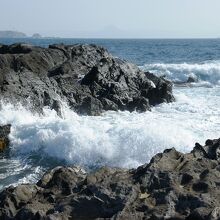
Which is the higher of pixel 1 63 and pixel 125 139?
pixel 1 63

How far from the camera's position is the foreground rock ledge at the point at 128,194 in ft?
22.7

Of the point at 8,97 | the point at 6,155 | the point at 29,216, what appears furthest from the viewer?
the point at 8,97

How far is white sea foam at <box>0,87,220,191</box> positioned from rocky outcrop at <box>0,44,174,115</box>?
98 cm

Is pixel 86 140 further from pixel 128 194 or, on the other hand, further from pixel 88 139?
pixel 128 194

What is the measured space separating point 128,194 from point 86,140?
26.2 feet

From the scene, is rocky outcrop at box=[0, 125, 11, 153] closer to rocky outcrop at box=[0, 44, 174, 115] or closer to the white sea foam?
the white sea foam

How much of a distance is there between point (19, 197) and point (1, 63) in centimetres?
1379

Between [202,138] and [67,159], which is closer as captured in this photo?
[67,159]

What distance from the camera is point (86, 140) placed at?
15.2 meters

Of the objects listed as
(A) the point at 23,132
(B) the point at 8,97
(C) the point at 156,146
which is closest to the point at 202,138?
(C) the point at 156,146

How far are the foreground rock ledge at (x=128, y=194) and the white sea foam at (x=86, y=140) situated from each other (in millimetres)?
3845

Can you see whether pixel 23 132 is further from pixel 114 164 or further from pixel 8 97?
pixel 114 164

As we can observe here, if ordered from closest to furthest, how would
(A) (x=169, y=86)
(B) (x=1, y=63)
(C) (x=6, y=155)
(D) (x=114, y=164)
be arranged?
(D) (x=114, y=164) < (C) (x=6, y=155) < (B) (x=1, y=63) < (A) (x=169, y=86)

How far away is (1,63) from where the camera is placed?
2094 centimetres
